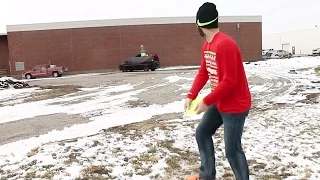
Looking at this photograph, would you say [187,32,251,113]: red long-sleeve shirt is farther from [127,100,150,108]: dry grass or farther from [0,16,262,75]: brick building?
[0,16,262,75]: brick building

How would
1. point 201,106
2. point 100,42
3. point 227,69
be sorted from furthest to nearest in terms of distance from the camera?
point 100,42 < point 201,106 < point 227,69

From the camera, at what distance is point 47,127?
320 inches

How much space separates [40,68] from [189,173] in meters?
36.6

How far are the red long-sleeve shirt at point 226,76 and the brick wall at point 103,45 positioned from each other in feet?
137

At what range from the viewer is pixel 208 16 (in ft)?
10.3

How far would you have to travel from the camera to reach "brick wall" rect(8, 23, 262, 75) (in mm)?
43188

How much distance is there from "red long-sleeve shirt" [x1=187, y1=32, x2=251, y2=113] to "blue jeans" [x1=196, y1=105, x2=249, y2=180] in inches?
4.5

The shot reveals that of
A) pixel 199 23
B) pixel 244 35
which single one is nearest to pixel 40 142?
pixel 199 23

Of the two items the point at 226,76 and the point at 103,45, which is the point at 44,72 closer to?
the point at 103,45

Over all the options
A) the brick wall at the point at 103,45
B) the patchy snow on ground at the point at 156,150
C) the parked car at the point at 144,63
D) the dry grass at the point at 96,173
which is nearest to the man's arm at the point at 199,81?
the patchy snow on ground at the point at 156,150

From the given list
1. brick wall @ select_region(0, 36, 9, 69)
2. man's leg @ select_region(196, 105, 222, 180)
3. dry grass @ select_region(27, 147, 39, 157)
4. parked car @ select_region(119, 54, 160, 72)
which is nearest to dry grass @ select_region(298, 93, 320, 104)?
man's leg @ select_region(196, 105, 222, 180)

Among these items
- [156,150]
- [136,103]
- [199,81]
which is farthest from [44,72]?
[199,81]

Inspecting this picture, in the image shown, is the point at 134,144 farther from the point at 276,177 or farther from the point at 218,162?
the point at 276,177

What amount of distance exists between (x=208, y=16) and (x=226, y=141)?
1.16 m
